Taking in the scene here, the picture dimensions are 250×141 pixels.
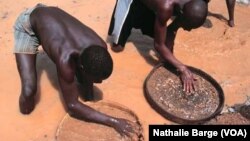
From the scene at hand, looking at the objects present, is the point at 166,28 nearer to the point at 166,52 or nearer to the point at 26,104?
the point at 166,52

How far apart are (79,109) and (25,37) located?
91 cm

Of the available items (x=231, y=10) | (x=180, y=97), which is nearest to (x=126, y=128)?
(x=180, y=97)

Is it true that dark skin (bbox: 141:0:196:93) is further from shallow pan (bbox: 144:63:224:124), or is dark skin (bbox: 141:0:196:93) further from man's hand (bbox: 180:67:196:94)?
shallow pan (bbox: 144:63:224:124)

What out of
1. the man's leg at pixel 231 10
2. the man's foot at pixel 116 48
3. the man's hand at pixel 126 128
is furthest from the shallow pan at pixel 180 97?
the man's leg at pixel 231 10

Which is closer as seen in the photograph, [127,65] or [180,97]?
[180,97]

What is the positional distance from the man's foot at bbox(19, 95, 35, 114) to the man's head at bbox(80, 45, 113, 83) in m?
0.84

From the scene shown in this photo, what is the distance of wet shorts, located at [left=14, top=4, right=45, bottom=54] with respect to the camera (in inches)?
148

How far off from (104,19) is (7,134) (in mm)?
2097

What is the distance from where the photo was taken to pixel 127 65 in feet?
14.8

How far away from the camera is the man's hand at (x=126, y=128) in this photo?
3309mm

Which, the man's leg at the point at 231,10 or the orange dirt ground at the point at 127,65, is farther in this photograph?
the man's leg at the point at 231,10

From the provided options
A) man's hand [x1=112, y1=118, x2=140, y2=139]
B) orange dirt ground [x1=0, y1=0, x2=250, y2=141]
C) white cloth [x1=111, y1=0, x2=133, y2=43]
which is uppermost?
white cloth [x1=111, y1=0, x2=133, y2=43]

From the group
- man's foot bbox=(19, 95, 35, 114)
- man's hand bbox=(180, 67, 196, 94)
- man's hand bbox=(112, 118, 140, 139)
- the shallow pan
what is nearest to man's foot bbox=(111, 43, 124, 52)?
the shallow pan

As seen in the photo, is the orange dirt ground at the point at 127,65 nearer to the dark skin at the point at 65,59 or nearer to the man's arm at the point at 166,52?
the dark skin at the point at 65,59
